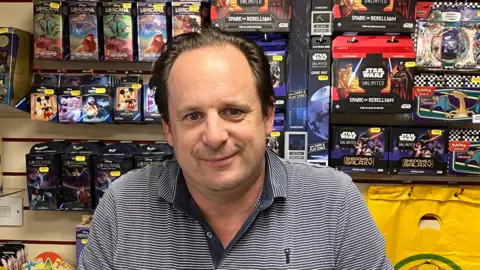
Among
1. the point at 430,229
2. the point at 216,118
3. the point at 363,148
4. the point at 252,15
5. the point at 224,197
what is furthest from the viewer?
the point at 430,229

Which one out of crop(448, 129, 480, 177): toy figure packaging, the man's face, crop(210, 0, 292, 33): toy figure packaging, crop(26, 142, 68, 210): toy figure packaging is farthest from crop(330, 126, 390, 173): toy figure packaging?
crop(26, 142, 68, 210): toy figure packaging

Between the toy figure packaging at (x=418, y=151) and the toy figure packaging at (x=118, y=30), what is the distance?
136 cm

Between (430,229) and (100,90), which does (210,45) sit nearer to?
(100,90)

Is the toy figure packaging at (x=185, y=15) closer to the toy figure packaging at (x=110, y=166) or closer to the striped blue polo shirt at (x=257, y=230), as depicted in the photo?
the toy figure packaging at (x=110, y=166)

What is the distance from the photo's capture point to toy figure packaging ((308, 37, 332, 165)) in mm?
2234

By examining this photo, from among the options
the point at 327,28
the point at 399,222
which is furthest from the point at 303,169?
the point at 399,222

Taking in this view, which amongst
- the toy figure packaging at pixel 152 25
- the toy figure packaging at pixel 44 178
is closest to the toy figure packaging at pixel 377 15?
the toy figure packaging at pixel 152 25

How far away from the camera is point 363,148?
7.41 ft

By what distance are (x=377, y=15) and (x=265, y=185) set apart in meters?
1.24

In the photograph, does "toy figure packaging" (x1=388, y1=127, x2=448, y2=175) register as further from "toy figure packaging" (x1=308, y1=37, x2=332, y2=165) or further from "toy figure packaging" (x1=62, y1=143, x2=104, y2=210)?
"toy figure packaging" (x1=62, y1=143, x2=104, y2=210)

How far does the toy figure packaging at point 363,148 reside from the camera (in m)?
2.25

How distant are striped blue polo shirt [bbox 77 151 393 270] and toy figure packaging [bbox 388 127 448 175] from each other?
0.96m

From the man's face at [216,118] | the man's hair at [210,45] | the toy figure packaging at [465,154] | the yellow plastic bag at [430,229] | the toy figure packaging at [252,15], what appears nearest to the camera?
the man's face at [216,118]

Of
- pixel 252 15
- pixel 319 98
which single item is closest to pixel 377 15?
pixel 319 98
